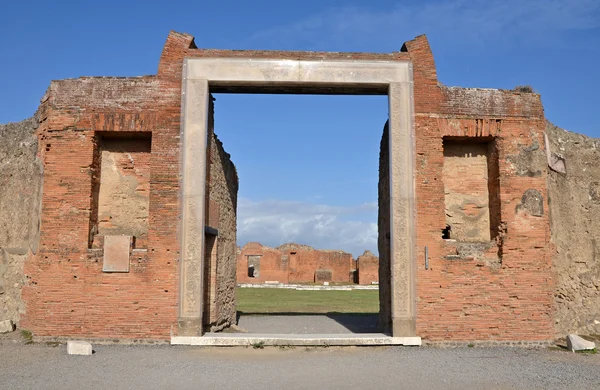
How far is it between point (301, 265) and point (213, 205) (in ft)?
84.2

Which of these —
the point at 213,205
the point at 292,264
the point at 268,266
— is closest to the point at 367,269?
the point at 292,264

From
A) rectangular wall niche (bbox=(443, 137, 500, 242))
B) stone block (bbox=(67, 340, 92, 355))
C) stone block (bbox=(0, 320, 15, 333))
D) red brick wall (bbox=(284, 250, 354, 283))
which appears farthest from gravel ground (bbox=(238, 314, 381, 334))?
red brick wall (bbox=(284, 250, 354, 283))

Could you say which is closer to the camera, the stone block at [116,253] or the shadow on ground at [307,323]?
the stone block at [116,253]

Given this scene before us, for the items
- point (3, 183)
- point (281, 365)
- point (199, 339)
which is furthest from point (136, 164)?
point (281, 365)

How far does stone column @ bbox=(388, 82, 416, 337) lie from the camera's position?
8445 mm

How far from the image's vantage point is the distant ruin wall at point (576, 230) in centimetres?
916

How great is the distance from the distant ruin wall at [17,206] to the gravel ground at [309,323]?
424 cm

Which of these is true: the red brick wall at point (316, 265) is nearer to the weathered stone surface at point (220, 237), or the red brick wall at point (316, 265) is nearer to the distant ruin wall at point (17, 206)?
the weathered stone surface at point (220, 237)

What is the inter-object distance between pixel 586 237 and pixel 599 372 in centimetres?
354

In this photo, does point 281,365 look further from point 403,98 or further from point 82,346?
point 403,98

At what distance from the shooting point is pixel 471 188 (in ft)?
30.4

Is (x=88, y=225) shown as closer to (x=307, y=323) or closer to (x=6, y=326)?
(x=6, y=326)

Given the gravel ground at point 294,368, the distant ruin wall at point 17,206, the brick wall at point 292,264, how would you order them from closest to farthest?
the gravel ground at point 294,368 < the distant ruin wall at point 17,206 < the brick wall at point 292,264

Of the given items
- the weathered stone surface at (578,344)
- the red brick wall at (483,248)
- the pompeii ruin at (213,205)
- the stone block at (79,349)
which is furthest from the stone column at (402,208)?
the stone block at (79,349)
